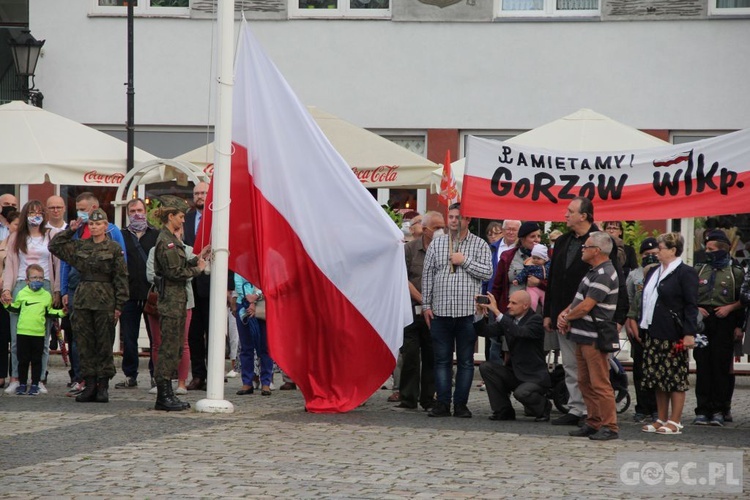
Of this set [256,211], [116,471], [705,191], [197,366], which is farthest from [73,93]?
[116,471]

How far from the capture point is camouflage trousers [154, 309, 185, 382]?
12227mm

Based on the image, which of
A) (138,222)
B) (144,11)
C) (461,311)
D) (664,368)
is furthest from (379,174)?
(144,11)

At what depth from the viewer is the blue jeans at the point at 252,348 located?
14.0 metres

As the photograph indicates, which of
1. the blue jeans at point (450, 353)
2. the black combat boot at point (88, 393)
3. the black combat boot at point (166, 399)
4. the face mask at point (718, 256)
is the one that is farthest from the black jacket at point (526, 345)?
the black combat boot at point (88, 393)

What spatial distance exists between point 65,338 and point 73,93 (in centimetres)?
730

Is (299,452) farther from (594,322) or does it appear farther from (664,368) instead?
(664,368)

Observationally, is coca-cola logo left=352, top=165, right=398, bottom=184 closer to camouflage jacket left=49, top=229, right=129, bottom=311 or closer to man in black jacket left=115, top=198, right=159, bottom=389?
man in black jacket left=115, top=198, right=159, bottom=389

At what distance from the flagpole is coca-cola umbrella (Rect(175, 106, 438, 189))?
5.19 metres

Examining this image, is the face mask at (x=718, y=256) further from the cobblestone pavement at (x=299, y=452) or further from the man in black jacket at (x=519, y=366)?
the man in black jacket at (x=519, y=366)

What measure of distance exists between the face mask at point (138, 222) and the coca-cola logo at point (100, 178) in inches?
103

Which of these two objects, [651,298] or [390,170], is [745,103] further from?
[651,298]

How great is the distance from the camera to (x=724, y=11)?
21.8 m

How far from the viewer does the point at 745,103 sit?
21.7 meters

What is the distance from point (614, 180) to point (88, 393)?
5544 millimetres
